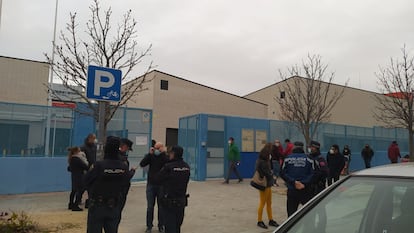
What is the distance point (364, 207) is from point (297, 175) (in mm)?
4050

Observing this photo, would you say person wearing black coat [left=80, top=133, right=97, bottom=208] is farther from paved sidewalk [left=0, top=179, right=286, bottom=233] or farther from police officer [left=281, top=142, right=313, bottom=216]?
police officer [left=281, top=142, right=313, bottom=216]

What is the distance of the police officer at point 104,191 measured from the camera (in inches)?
188

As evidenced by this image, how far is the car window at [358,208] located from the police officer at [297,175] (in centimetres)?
392

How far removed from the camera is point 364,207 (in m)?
2.96

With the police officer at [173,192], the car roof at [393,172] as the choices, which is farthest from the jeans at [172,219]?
the car roof at [393,172]

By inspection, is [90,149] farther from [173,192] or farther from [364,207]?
[364,207]

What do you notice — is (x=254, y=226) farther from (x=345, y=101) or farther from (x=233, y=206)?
(x=345, y=101)

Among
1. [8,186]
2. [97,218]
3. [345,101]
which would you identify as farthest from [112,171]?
[345,101]

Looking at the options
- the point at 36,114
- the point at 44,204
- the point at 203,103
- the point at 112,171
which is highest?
the point at 203,103

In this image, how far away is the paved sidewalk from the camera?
7.61 m

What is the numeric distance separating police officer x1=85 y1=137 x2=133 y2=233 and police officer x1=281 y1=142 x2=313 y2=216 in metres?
3.44

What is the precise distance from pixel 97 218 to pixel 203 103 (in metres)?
28.4

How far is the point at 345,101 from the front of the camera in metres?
37.9

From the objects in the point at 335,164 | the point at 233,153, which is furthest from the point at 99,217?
the point at 233,153
